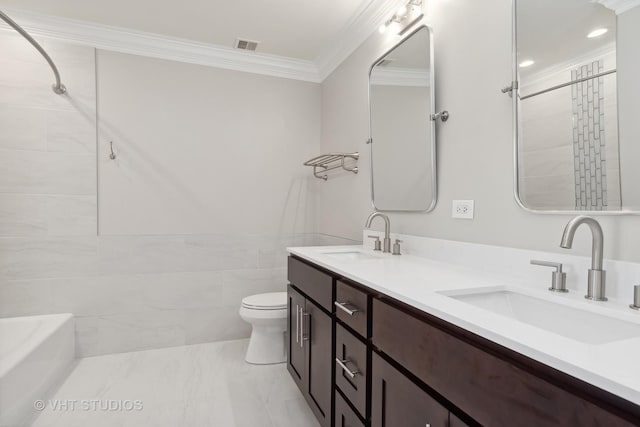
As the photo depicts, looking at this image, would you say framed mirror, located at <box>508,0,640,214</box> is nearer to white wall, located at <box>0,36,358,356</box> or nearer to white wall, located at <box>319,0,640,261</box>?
white wall, located at <box>319,0,640,261</box>

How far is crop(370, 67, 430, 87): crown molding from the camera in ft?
5.73

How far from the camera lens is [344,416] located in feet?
4.42

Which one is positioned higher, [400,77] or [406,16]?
[406,16]

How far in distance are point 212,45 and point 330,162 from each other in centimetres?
132

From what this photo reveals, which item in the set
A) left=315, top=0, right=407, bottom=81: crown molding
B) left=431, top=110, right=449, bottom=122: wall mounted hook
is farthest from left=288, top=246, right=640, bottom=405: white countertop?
left=315, top=0, right=407, bottom=81: crown molding

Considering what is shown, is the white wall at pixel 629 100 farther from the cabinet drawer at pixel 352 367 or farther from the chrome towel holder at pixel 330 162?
the chrome towel holder at pixel 330 162

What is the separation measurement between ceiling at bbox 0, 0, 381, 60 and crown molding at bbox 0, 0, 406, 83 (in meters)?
0.04

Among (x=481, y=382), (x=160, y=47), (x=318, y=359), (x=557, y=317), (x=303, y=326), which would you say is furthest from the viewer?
(x=160, y=47)

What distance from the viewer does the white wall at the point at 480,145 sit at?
1.17 m

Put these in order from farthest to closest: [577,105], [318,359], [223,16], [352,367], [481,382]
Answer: [223,16]
[318,359]
[352,367]
[577,105]
[481,382]

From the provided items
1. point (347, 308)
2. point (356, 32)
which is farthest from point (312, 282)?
point (356, 32)

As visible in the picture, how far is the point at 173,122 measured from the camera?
2711mm

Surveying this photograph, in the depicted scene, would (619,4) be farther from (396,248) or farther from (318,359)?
(318,359)

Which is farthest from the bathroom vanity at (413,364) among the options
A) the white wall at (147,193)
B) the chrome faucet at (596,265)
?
the white wall at (147,193)
